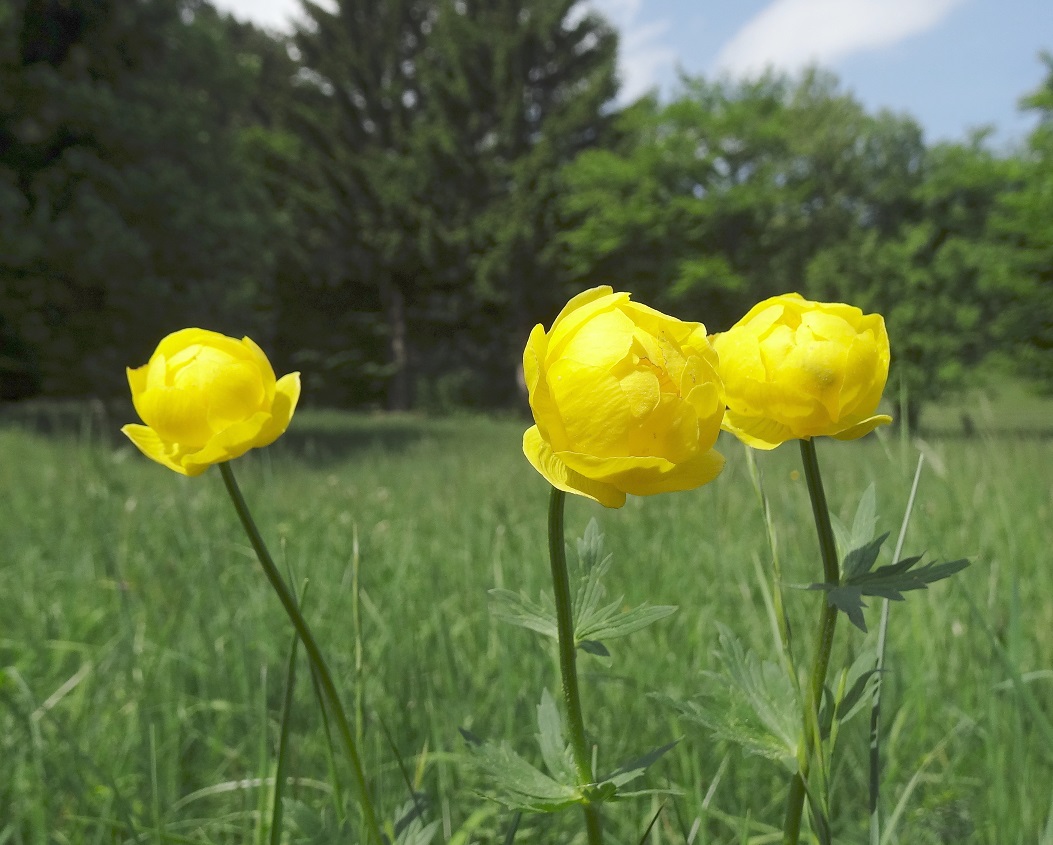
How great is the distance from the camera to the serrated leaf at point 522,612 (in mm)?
531

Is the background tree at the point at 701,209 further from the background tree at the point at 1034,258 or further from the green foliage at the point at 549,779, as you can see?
the green foliage at the point at 549,779

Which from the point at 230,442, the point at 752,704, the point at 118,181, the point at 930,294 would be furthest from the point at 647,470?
the point at 930,294

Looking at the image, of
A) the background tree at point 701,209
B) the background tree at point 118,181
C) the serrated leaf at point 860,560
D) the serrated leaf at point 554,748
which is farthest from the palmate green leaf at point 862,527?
the background tree at point 701,209

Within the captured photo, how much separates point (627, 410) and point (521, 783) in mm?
250

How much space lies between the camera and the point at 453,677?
116 centimetres

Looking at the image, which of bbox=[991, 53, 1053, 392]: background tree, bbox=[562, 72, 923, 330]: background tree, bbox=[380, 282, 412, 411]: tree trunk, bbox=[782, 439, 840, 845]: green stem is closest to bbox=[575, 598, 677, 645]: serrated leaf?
bbox=[782, 439, 840, 845]: green stem

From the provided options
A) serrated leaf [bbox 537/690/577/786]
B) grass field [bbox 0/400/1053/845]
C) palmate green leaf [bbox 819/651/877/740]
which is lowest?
grass field [bbox 0/400/1053/845]

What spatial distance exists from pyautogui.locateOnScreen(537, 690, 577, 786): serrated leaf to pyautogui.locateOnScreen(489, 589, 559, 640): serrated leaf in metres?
0.06

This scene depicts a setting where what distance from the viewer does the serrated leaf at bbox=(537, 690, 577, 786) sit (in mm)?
521

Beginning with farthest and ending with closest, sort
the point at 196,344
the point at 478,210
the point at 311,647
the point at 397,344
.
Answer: the point at 397,344
the point at 478,210
the point at 196,344
the point at 311,647

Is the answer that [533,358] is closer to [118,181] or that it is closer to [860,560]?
[860,560]

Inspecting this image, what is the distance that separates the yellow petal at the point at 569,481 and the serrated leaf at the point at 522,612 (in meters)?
0.12

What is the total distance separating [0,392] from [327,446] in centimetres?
1025

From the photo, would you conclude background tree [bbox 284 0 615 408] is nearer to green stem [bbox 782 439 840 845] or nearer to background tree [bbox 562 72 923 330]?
background tree [bbox 562 72 923 330]
